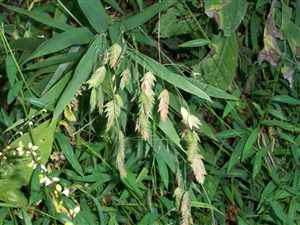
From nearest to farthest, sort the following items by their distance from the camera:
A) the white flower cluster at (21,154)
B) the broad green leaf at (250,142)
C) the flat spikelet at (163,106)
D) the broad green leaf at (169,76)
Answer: the flat spikelet at (163,106)
the broad green leaf at (169,76)
the white flower cluster at (21,154)
the broad green leaf at (250,142)

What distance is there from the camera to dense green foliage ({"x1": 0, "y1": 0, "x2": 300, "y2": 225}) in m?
1.22

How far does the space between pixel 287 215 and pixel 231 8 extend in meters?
0.56

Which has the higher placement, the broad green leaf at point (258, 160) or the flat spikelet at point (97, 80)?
the flat spikelet at point (97, 80)

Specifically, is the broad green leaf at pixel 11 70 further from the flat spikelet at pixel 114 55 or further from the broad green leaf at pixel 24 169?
the flat spikelet at pixel 114 55

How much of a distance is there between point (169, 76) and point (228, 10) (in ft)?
1.05

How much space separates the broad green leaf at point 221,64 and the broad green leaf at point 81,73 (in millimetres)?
323

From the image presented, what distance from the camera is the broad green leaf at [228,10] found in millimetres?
1308

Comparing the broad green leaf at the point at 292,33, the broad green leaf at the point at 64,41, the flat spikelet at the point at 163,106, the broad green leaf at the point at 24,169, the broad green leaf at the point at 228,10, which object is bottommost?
the broad green leaf at the point at 292,33

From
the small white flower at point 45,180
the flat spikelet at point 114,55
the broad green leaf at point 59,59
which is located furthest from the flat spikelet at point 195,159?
the broad green leaf at point 59,59

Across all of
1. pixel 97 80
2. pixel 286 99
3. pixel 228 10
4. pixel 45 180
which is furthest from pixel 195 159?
pixel 286 99

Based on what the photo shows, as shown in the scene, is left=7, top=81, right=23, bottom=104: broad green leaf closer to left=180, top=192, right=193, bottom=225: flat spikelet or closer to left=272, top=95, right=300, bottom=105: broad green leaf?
left=180, top=192, right=193, bottom=225: flat spikelet

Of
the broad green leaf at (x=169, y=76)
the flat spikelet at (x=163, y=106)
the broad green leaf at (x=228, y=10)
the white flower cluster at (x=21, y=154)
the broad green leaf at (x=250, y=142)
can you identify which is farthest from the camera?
the broad green leaf at (x=250, y=142)

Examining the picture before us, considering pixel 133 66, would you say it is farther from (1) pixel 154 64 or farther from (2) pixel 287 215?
(2) pixel 287 215

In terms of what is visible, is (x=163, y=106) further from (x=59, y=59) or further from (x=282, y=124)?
(x=282, y=124)
